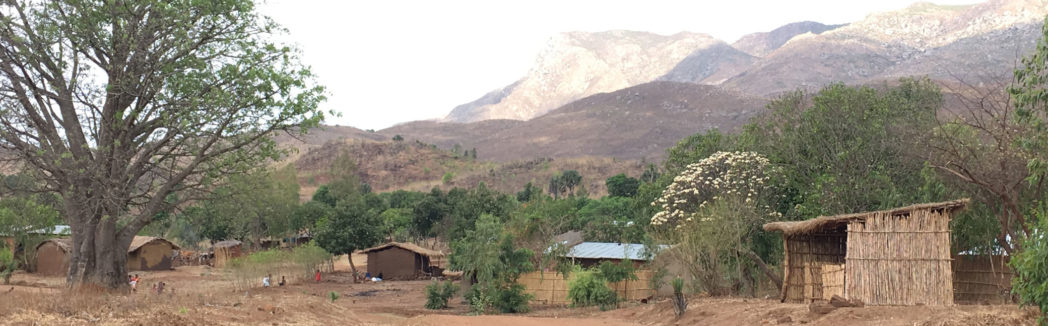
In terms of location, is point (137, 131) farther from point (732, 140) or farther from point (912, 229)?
point (732, 140)

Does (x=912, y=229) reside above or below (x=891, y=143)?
below

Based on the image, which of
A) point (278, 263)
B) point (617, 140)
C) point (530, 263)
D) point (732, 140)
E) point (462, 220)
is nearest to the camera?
point (530, 263)

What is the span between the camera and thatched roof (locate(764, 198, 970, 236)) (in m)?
15.5

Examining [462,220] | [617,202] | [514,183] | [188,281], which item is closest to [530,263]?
[188,281]

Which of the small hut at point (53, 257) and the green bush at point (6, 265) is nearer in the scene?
the green bush at point (6, 265)

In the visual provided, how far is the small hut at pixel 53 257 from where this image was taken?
137 ft

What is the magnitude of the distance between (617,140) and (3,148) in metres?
138

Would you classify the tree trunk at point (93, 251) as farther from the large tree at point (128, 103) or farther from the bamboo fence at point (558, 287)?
the bamboo fence at point (558, 287)

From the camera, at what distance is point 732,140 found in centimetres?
3412

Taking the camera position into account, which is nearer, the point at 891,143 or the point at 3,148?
the point at 3,148

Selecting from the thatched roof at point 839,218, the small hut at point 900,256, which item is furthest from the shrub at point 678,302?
the small hut at point 900,256

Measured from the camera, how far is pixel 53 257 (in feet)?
139

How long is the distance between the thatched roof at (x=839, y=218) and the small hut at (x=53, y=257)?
36.4 metres

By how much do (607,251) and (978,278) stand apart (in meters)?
18.1
